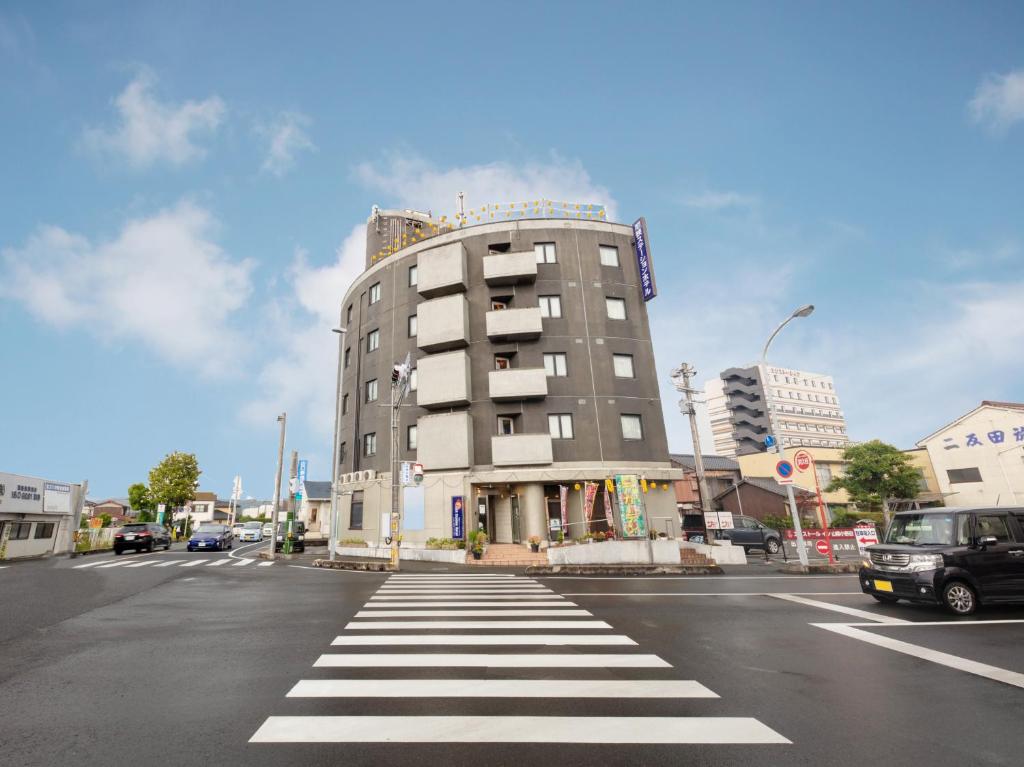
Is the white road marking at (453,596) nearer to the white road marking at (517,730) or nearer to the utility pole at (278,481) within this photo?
the white road marking at (517,730)

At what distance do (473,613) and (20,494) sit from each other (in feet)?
91.8

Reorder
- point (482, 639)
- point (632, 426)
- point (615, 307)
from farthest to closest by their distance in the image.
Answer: point (615, 307)
point (632, 426)
point (482, 639)

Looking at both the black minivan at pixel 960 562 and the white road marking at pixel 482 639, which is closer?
the white road marking at pixel 482 639

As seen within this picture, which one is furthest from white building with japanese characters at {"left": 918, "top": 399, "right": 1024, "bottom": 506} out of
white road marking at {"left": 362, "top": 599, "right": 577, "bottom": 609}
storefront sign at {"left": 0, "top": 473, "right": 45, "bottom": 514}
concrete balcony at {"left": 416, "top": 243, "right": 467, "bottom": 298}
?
storefront sign at {"left": 0, "top": 473, "right": 45, "bottom": 514}

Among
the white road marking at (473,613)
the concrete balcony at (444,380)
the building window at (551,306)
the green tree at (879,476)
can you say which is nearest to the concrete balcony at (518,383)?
the concrete balcony at (444,380)

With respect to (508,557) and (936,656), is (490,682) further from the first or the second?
(508,557)

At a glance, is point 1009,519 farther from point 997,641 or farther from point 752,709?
point 752,709

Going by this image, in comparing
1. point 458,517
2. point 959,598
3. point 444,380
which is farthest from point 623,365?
point 959,598

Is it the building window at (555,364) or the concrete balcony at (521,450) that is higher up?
the building window at (555,364)

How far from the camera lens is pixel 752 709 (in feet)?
14.3

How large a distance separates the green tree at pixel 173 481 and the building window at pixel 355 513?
28214 millimetres

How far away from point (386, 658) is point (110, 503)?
362ft

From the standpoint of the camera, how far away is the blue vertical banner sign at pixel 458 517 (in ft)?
78.3

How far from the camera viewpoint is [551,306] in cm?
2741
